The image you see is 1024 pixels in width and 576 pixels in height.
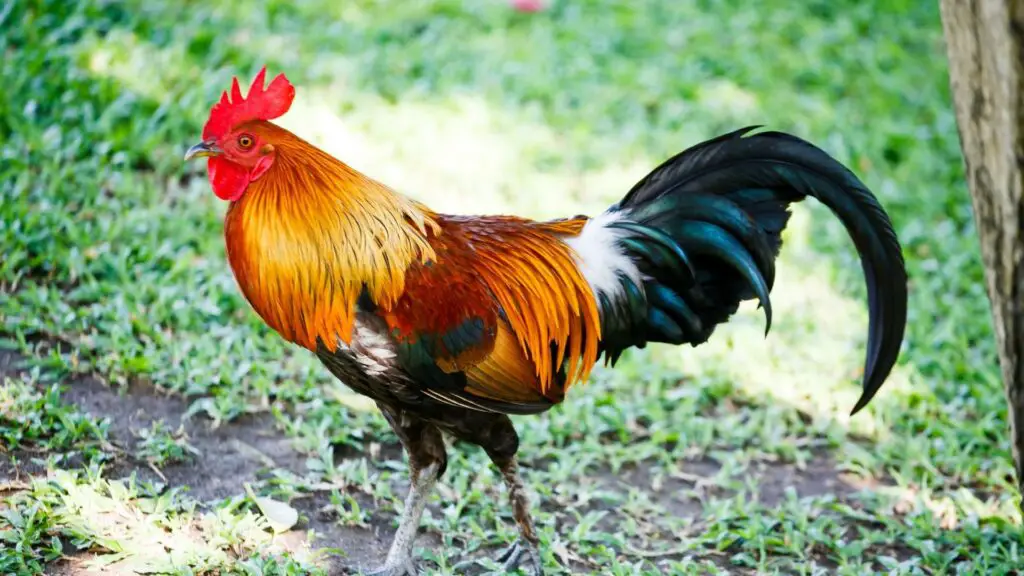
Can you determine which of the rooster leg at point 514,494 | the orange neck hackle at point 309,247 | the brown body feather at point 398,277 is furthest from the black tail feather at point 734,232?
the orange neck hackle at point 309,247

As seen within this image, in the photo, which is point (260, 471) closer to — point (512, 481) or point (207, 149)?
point (512, 481)

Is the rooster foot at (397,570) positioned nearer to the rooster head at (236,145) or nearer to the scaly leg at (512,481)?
the scaly leg at (512,481)

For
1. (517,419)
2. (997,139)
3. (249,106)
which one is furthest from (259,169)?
(997,139)

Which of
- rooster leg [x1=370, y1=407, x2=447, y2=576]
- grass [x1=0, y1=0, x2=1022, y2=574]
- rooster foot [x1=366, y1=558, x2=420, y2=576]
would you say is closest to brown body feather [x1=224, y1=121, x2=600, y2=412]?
rooster leg [x1=370, y1=407, x2=447, y2=576]

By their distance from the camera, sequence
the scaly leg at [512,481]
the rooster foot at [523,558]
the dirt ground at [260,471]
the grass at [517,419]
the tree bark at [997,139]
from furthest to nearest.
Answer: the grass at [517,419] < the dirt ground at [260,471] < the rooster foot at [523,558] < the scaly leg at [512,481] < the tree bark at [997,139]

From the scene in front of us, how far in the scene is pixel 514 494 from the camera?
3.91 meters

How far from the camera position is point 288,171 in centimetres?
345

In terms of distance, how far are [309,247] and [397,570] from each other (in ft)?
4.15

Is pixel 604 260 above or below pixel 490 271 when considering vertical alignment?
above

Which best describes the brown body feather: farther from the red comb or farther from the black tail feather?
the black tail feather

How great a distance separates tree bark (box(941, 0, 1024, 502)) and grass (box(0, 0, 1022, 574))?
124 cm

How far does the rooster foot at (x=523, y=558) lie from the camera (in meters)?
4.01

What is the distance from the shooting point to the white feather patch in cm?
378

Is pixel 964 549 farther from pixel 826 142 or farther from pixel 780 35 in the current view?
pixel 780 35
